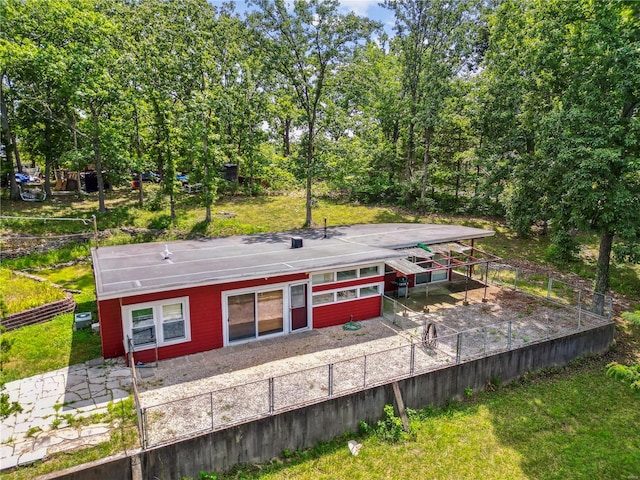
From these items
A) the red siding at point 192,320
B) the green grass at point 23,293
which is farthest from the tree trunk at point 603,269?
the green grass at point 23,293

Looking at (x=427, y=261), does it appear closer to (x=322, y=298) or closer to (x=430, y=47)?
(x=322, y=298)

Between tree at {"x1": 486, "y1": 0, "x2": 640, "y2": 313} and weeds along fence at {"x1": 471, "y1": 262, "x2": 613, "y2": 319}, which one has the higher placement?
tree at {"x1": 486, "y1": 0, "x2": 640, "y2": 313}

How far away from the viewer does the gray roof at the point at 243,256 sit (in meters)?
11.3

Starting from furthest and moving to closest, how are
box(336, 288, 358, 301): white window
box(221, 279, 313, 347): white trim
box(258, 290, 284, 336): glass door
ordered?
box(336, 288, 358, 301): white window
box(258, 290, 284, 336): glass door
box(221, 279, 313, 347): white trim

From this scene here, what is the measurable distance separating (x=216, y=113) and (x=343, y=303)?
16016mm

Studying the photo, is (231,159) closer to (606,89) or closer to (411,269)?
(411,269)

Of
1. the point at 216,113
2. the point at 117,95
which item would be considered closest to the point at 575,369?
the point at 216,113

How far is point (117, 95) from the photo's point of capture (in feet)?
78.4

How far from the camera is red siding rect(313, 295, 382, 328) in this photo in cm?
1390

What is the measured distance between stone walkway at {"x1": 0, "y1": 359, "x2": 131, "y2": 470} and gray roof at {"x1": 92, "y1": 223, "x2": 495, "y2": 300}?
2.32m

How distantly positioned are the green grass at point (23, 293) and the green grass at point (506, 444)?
10203mm

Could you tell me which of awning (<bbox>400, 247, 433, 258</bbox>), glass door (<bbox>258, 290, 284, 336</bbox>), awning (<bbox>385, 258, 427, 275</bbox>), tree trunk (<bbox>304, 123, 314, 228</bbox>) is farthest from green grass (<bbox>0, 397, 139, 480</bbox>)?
tree trunk (<bbox>304, 123, 314, 228</bbox>)

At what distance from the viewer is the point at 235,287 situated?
12102 mm

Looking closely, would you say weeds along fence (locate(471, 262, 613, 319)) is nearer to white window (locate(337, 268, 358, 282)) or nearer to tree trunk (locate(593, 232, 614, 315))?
tree trunk (locate(593, 232, 614, 315))
